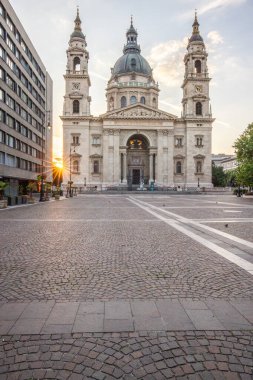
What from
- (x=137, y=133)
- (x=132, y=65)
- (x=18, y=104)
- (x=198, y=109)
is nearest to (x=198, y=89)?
(x=198, y=109)

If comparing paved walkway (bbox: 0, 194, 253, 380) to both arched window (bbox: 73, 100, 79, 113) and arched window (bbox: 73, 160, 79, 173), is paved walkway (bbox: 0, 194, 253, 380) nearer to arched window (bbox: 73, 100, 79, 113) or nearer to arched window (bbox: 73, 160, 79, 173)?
arched window (bbox: 73, 160, 79, 173)

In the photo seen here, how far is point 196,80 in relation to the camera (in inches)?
2798

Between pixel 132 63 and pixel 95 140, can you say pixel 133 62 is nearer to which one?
pixel 132 63

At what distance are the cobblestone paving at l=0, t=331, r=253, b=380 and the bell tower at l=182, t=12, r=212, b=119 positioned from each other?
7146 centimetres

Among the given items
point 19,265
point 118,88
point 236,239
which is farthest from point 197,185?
point 19,265

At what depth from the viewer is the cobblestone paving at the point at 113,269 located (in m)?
4.99

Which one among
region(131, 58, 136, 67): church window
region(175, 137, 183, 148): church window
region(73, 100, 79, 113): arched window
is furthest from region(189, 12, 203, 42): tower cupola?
region(73, 100, 79, 113): arched window

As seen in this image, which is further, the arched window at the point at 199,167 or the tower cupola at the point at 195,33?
the arched window at the point at 199,167

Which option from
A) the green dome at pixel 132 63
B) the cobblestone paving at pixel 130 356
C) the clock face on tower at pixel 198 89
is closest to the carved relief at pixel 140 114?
the clock face on tower at pixel 198 89

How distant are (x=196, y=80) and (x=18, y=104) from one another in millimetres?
43137

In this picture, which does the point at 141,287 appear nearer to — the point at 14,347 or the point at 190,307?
the point at 190,307

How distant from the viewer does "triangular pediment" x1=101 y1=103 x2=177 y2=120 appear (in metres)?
69.8

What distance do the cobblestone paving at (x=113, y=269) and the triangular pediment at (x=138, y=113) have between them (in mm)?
62162

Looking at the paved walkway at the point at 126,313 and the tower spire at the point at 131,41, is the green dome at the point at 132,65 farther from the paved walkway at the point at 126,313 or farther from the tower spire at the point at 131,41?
the paved walkway at the point at 126,313
